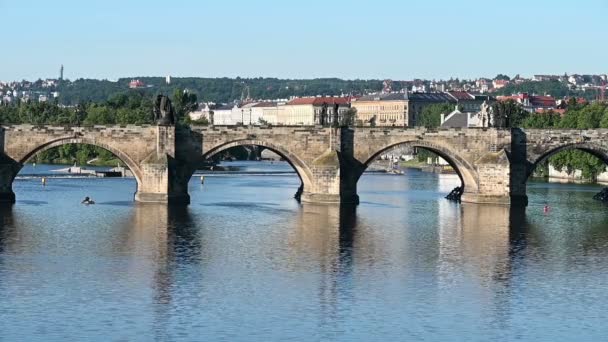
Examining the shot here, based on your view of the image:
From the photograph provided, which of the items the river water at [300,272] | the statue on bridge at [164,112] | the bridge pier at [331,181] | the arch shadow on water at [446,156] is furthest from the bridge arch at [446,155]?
the statue on bridge at [164,112]

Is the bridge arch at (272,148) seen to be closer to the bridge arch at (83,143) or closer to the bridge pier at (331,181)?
the bridge pier at (331,181)

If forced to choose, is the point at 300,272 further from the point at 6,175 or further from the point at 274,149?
the point at 6,175

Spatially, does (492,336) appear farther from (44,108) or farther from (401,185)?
(44,108)

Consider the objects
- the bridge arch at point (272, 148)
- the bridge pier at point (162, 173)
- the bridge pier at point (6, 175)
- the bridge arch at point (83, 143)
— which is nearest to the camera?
the bridge pier at point (162, 173)

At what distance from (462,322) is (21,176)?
275 feet

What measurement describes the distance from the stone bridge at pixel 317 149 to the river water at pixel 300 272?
1830mm

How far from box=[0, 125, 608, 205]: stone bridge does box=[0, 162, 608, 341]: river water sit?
1.83m

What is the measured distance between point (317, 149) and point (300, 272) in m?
31.4

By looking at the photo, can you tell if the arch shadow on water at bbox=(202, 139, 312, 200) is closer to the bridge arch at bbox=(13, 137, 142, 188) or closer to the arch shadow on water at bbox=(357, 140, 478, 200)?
the arch shadow on water at bbox=(357, 140, 478, 200)

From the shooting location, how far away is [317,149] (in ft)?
293

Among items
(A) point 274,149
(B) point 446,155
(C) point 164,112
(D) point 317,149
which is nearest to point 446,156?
(B) point 446,155

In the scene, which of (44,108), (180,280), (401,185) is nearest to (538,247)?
A: (180,280)

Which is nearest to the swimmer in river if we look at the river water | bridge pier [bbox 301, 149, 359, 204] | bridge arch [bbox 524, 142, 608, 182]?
the river water

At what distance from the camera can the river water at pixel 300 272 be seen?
46.8 meters
